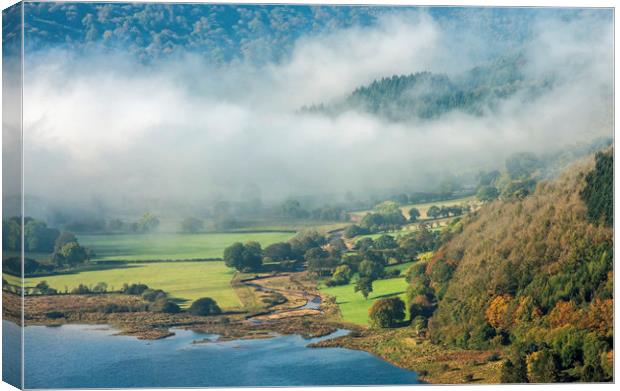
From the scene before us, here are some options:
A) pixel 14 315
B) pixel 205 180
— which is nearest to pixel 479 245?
pixel 205 180

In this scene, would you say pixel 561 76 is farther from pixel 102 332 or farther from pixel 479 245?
pixel 102 332

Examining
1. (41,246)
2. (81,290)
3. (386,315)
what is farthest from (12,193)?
(386,315)

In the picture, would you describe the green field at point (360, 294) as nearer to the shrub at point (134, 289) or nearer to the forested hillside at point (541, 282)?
the forested hillside at point (541, 282)

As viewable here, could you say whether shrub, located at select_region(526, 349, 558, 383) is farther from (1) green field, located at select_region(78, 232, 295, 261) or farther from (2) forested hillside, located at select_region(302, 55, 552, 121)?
(1) green field, located at select_region(78, 232, 295, 261)

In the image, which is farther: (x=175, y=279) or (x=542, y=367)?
(x=175, y=279)

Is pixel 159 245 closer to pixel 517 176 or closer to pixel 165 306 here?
pixel 165 306

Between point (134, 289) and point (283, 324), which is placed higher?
point (134, 289)
